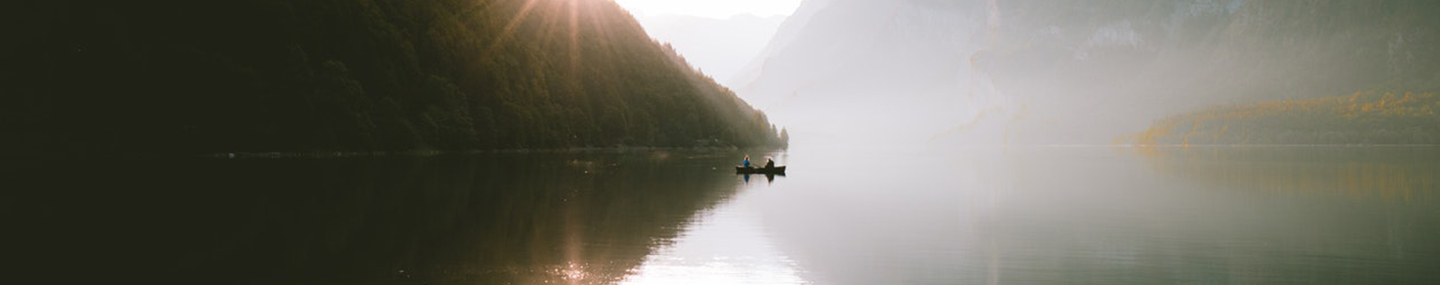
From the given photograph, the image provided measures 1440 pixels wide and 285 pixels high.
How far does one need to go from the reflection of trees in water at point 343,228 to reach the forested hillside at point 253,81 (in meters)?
52.1

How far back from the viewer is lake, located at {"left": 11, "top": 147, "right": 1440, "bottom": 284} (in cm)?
2369

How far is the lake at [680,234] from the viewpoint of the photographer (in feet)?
77.7

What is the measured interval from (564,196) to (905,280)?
29.7 metres

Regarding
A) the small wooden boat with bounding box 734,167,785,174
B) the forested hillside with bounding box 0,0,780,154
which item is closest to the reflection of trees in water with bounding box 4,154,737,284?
the small wooden boat with bounding box 734,167,785,174

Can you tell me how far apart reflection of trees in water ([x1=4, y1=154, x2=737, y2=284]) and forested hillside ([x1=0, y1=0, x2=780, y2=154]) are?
5206 centimetres

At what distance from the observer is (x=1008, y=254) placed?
28.8 m

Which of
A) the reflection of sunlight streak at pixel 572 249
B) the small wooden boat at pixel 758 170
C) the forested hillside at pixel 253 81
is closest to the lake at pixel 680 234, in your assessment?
the reflection of sunlight streak at pixel 572 249

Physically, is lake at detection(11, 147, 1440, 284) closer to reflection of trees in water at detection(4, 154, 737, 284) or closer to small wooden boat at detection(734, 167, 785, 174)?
reflection of trees in water at detection(4, 154, 737, 284)

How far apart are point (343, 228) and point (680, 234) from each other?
1149 cm

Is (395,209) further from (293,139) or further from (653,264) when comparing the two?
(293,139)

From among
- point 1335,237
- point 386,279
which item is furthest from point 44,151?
point 1335,237

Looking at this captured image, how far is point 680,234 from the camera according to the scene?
3322cm

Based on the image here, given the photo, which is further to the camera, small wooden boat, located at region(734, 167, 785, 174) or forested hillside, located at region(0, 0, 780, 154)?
forested hillside, located at region(0, 0, 780, 154)

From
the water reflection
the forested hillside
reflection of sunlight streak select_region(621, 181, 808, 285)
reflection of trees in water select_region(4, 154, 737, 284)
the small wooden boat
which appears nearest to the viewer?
reflection of trees in water select_region(4, 154, 737, 284)
